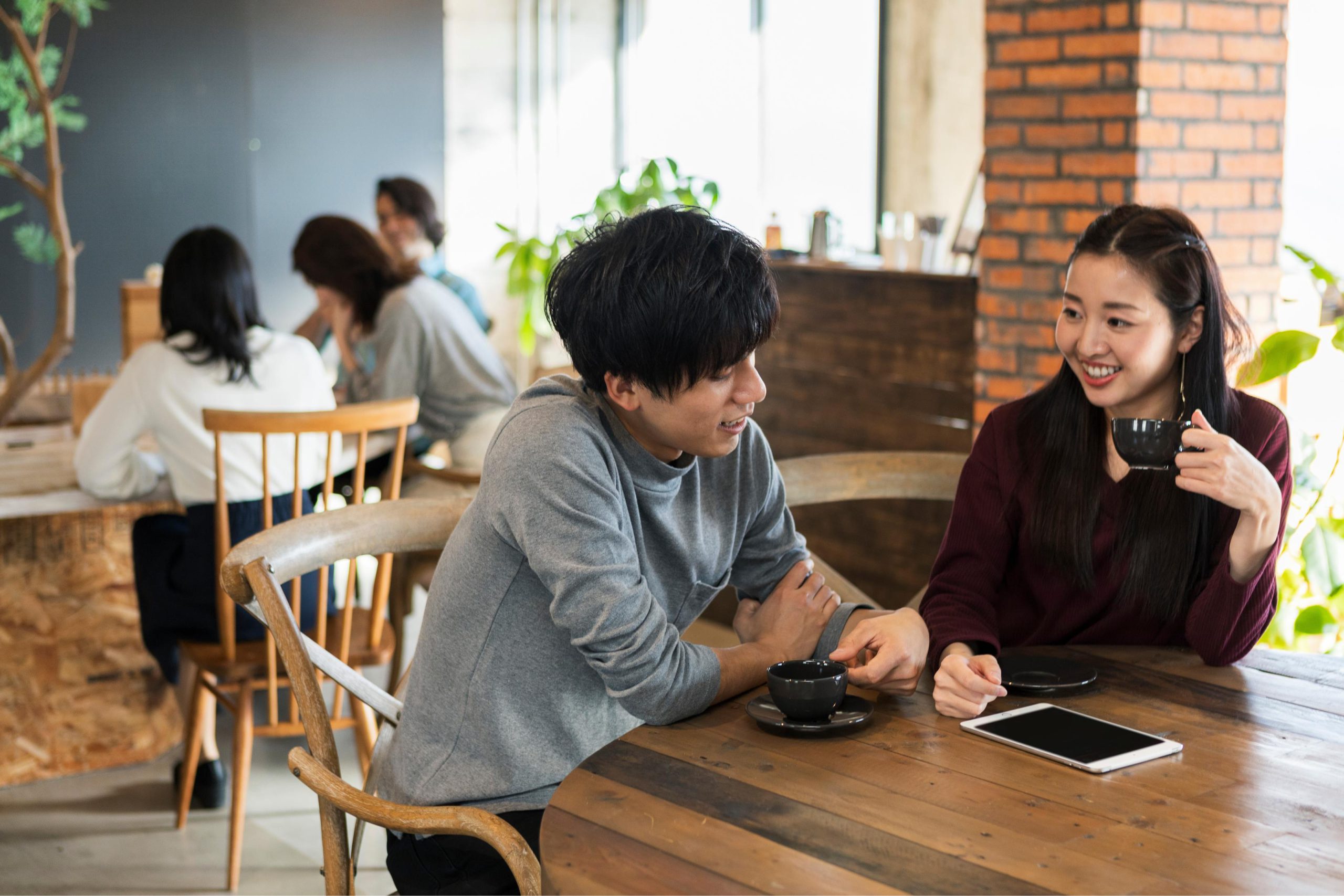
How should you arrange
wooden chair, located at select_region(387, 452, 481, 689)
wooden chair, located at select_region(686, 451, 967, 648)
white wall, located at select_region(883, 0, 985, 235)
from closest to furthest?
wooden chair, located at select_region(686, 451, 967, 648) → wooden chair, located at select_region(387, 452, 481, 689) → white wall, located at select_region(883, 0, 985, 235)

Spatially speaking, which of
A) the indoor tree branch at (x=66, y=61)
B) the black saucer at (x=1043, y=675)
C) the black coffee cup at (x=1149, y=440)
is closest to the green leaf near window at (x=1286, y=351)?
the black coffee cup at (x=1149, y=440)

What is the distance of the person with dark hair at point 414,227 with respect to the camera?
465 cm

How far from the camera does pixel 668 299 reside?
4.70 feet

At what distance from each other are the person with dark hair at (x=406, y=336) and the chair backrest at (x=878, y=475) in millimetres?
1868

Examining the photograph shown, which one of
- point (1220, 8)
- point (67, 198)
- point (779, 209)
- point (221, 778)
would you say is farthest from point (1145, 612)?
point (67, 198)

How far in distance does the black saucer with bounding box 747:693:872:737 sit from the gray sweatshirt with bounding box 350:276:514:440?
2595mm

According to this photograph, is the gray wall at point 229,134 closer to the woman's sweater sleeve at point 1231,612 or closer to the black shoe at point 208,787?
the black shoe at point 208,787

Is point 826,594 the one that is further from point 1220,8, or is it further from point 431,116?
point 431,116

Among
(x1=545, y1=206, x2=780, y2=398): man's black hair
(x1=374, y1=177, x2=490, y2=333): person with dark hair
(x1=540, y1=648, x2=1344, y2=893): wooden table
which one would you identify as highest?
(x1=374, y1=177, x2=490, y2=333): person with dark hair

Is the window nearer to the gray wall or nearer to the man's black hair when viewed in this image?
the gray wall

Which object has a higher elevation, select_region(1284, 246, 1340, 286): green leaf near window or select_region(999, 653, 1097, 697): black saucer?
select_region(1284, 246, 1340, 286): green leaf near window

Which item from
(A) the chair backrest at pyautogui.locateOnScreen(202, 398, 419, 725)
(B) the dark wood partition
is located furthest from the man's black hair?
(B) the dark wood partition

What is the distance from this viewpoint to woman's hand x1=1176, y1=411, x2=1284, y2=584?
1.58 m

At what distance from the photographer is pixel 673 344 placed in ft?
4.73
